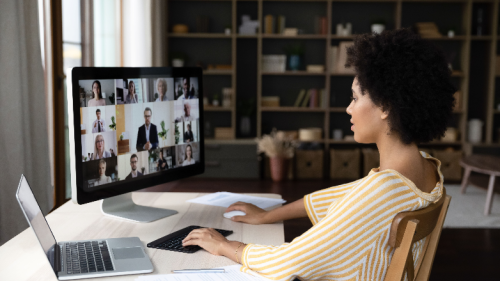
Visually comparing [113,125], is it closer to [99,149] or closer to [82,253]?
[99,149]

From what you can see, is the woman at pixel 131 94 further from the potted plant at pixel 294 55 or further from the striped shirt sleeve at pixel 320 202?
the potted plant at pixel 294 55

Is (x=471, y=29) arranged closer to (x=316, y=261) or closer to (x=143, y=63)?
(x=143, y=63)

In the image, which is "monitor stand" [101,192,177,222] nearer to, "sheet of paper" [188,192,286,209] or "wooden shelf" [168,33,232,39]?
"sheet of paper" [188,192,286,209]

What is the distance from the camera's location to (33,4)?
2.72m

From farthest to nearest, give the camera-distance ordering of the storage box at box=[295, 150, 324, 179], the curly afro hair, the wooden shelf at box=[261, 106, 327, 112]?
the wooden shelf at box=[261, 106, 327, 112], the storage box at box=[295, 150, 324, 179], the curly afro hair

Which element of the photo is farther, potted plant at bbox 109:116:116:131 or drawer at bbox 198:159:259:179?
drawer at bbox 198:159:259:179

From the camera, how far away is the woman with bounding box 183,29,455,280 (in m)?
1.02

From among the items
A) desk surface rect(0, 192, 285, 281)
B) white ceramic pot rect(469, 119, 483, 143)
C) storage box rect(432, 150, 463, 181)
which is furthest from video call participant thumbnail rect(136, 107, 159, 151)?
white ceramic pot rect(469, 119, 483, 143)

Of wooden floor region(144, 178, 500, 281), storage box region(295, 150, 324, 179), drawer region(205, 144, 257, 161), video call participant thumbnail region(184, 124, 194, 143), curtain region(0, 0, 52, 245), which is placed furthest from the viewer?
storage box region(295, 150, 324, 179)

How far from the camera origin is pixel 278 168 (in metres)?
→ 5.24

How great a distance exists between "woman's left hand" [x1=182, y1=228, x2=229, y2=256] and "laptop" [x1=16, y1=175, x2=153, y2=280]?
0.13 metres

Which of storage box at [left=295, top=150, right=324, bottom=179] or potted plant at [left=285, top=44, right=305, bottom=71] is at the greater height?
potted plant at [left=285, top=44, right=305, bottom=71]

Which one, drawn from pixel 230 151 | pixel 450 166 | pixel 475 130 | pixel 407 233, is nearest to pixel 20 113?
pixel 407 233

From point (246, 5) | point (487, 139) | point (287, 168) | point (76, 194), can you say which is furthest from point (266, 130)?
point (76, 194)
